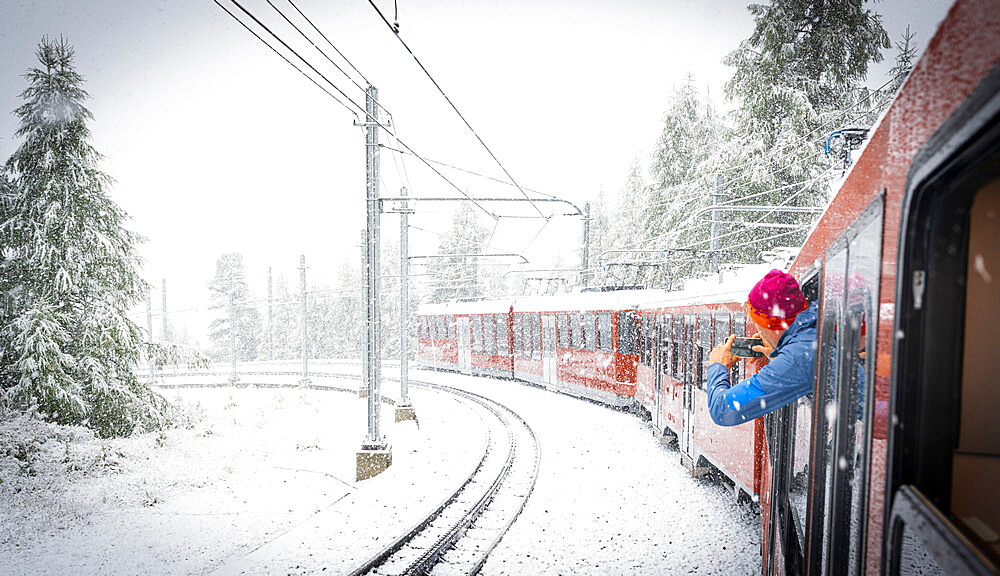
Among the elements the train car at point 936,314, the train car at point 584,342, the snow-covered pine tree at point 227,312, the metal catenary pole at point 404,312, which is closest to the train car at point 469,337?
the train car at point 584,342

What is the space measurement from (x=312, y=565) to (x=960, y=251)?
6.94m

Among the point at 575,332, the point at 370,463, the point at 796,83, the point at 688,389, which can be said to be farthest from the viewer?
the point at 575,332

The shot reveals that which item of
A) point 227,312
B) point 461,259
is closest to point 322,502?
Answer: point 461,259

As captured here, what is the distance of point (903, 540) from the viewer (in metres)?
1.25

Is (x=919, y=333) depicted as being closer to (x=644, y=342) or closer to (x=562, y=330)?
(x=644, y=342)

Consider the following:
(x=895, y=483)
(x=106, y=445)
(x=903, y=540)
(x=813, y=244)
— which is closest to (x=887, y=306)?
(x=895, y=483)

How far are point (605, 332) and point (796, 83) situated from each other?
Answer: 9472 mm

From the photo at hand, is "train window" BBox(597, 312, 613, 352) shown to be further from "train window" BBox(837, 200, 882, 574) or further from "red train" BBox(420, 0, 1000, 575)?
"train window" BBox(837, 200, 882, 574)

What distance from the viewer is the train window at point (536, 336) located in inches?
785

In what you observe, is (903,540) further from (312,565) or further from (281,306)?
(281,306)

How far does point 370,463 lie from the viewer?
10.2m

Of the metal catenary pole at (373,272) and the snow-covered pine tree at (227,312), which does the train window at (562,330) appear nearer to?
the metal catenary pole at (373,272)

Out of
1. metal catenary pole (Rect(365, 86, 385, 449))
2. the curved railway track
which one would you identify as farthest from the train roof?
metal catenary pole (Rect(365, 86, 385, 449))

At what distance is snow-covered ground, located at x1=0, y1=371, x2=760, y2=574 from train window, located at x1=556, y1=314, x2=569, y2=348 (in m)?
2.89
